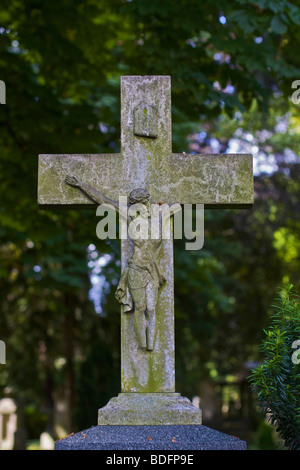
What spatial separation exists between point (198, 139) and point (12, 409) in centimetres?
916

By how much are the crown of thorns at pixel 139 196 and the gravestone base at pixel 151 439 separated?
1.78 metres

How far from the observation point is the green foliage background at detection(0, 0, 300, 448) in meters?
8.12

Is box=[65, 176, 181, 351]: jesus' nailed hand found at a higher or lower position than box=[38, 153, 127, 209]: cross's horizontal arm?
lower

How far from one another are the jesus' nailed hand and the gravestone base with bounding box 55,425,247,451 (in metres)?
0.78

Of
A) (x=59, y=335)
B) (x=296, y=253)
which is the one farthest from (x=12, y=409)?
(x=296, y=253)

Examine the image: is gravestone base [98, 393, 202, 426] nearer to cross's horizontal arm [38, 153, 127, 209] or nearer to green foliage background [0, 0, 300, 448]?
cross's horizontal arm [38, 153, 127, 209]

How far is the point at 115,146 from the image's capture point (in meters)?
12.1

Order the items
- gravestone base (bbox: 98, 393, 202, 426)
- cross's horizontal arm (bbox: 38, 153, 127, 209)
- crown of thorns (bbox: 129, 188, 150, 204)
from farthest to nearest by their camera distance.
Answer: cross's horizontal arm (bbox: 38, 153, 127, 209)
crown of thorns (bbox: 129, 188, 150, 204)
gravestone base (bbox: 98, 393, 202, 426)

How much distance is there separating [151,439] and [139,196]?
191 cm

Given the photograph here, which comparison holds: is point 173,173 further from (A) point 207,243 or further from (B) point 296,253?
(B) point 296,253

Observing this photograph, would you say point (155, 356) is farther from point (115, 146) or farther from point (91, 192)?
point (115, 146)

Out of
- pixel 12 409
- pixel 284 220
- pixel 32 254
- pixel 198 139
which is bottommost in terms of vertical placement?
pixel 12 409

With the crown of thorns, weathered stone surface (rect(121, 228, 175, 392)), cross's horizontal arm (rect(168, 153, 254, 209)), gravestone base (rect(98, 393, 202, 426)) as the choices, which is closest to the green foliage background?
cross's horizontal arm (rect(168, 153, 254, 209))

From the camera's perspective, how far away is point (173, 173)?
5223mm
